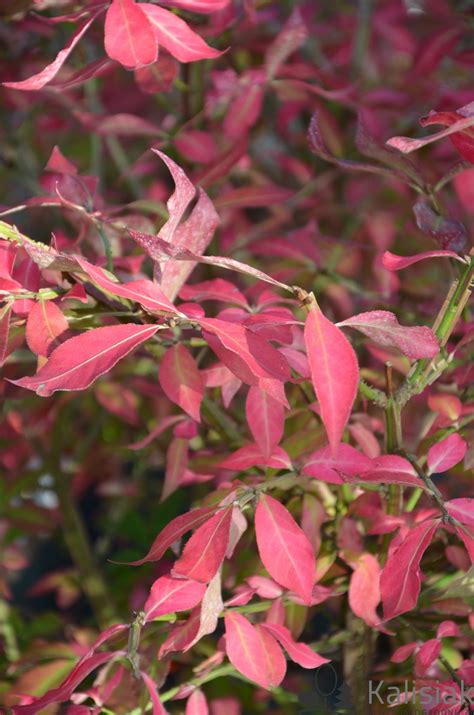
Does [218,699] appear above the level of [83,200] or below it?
below

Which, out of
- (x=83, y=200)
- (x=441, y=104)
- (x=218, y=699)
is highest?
(x=83, y=200)

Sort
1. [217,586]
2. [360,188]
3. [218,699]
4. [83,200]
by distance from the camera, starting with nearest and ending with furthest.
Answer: [217,586], [83,200], [218,699], [360,188]

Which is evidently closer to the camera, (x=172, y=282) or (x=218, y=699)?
(x=172, y=282)

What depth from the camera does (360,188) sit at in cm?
129

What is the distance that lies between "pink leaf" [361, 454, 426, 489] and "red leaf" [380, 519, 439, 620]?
36mm

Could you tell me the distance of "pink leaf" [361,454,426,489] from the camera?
1.76 ft

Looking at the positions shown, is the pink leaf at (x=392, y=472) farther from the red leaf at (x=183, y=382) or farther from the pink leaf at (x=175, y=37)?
the pink leaf at (x=175, y=37)

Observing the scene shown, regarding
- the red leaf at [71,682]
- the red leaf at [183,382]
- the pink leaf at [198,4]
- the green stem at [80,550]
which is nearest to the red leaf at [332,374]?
the red leaf at [183,382]

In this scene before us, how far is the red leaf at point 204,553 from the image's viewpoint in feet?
1.79

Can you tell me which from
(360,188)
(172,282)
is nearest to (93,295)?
(172,282)

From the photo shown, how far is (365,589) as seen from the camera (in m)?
0.66

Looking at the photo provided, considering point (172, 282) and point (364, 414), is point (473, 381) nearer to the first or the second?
point (364, 414)

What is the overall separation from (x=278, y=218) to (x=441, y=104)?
27 centimetres

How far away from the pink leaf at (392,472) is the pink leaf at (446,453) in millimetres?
30
